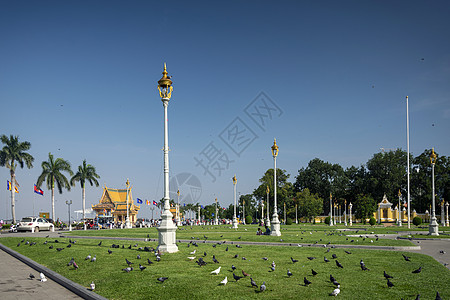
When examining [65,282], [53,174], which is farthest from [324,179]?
[65,282]

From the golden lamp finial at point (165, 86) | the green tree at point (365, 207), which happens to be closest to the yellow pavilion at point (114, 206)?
the green tree at point (365, 207)

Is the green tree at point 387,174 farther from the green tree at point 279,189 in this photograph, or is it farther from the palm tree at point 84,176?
the palm tree at point 84,176

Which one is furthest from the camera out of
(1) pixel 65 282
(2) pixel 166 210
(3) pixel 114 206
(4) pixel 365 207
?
(3) pixel 114 206

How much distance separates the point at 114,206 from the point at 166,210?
7577cm

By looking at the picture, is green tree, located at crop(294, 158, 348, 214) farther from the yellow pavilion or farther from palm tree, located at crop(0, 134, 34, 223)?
palm tree, located at crop(0, 134, 34, 223)

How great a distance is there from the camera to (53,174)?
64250mm

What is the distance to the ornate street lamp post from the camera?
51.4 ft

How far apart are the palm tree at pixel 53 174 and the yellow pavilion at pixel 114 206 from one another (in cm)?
2276

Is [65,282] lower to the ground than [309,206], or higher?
higher

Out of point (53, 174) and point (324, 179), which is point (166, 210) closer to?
point (53, 174)

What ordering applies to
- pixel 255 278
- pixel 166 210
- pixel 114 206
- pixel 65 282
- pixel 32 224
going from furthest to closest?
pixel 114 206 < pixel 32 224 < pixel 166 210 < pixel 65 282 < pixel 255 278

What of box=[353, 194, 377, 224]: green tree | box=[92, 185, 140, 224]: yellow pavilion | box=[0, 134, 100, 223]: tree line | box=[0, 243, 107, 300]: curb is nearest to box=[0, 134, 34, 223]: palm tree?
box=[0, 134, 100, 223]: tree line

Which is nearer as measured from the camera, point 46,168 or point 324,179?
point 46,168

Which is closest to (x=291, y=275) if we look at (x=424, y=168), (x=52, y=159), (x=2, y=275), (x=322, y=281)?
(x=322, y=281)
